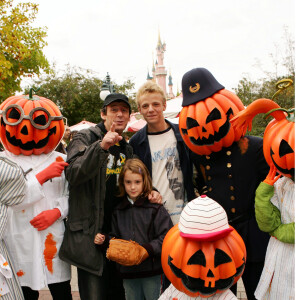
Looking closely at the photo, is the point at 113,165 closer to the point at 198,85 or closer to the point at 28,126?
the point at 28,126

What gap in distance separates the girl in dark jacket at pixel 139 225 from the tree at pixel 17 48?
6.74m

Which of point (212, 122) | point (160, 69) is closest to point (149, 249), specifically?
point (212, 122)

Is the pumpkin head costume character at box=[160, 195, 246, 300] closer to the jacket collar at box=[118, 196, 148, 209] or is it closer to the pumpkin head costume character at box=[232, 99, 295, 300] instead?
the pumpkin head costume character at box=[232, 99, 295, 300]

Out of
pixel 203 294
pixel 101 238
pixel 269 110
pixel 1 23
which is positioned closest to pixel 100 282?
pixel 101 238

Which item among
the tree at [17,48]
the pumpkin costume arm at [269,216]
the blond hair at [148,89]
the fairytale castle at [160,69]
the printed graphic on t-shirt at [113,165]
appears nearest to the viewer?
the pumpkin costume arm at [269,216]

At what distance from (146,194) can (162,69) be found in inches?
2767

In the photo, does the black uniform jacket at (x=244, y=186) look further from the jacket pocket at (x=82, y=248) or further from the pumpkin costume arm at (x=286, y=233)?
the jacket pocket at (x=82, y=248)

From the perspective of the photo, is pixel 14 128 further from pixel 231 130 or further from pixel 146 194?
pixel 231 130

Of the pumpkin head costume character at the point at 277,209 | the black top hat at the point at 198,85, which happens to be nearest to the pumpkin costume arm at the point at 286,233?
the pumpkin head costume character at the point at 277,209

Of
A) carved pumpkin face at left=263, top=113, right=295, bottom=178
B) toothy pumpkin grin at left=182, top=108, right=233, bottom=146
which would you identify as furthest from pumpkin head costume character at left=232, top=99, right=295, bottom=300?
toothy pumpkin grin at left=182, top=108, right=233, bottom=146

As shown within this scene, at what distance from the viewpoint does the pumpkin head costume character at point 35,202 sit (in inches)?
101

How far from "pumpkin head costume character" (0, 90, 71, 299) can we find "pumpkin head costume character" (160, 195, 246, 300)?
1129mm

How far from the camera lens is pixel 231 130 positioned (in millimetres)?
2436

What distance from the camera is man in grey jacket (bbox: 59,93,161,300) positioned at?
247 cm
